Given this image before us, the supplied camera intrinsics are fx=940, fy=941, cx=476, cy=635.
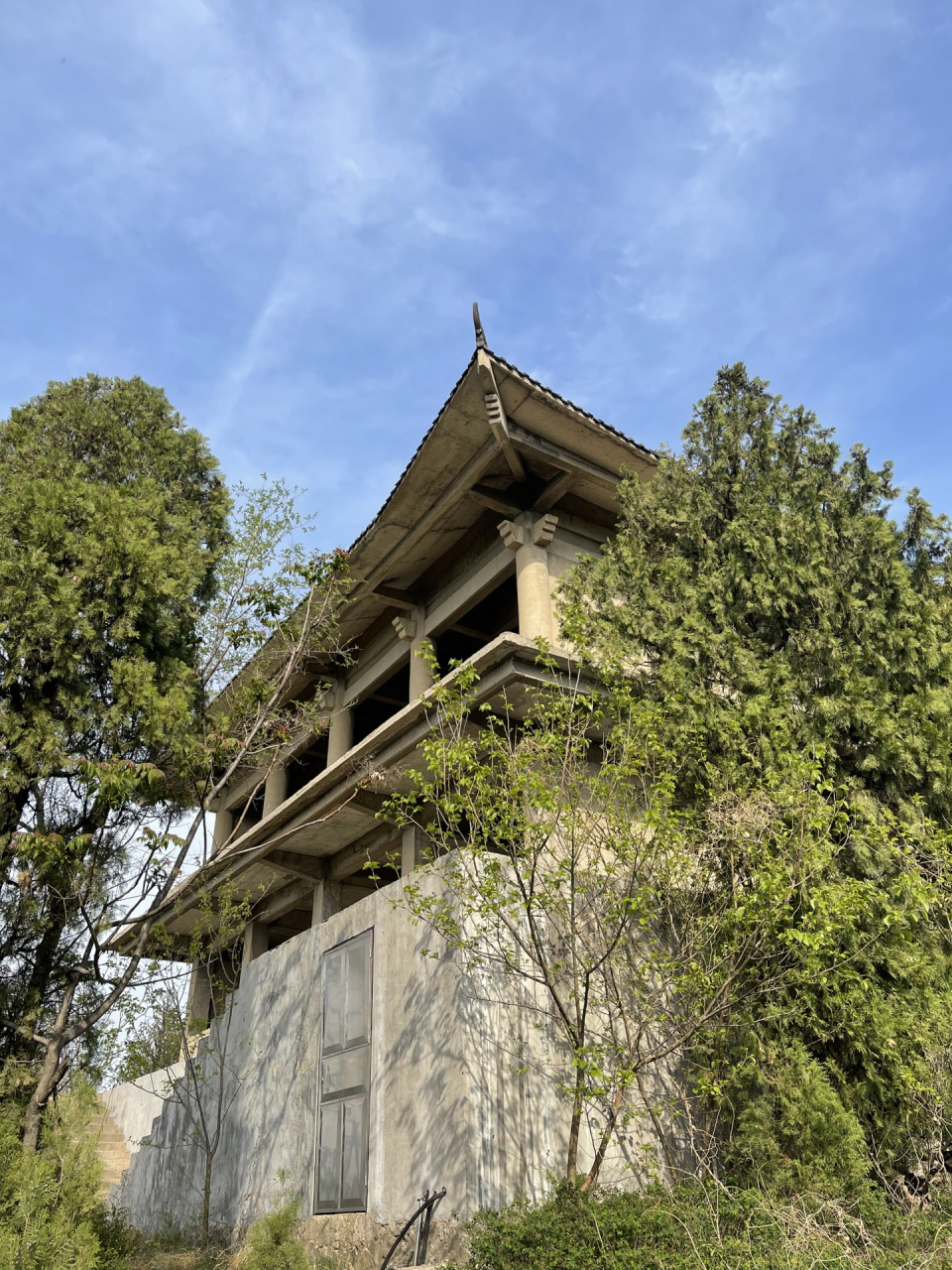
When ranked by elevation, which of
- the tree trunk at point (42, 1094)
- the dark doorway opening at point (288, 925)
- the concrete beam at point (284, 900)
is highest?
the dark doorway opening at point (288, 925)

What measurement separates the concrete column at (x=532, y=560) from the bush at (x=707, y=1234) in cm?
660

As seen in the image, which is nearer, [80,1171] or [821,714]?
[80,1171]

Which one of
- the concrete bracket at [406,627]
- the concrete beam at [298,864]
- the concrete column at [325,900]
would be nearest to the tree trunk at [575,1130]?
the concrete column at [325,900]

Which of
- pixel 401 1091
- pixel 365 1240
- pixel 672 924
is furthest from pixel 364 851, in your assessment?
Answer: pixel 672 924

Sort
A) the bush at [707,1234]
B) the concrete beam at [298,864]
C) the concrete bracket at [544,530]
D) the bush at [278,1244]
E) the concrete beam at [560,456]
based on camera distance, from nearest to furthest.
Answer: the bush at [707,1234] → the bush at [278,1244] → the concrete beam at [560,456] → the concrete bracket at [544,530] → the concrete beam at [298,864]

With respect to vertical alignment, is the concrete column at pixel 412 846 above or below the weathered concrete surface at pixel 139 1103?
above

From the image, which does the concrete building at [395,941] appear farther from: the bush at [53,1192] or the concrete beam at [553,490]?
the bush at [53,1192]

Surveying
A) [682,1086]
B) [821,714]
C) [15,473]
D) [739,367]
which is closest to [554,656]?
[821,714]

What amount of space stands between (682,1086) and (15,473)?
325 inches

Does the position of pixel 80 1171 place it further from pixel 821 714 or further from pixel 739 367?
pixel 739 367

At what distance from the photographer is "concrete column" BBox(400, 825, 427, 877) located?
11.6m

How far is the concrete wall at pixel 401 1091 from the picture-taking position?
22.5 feet

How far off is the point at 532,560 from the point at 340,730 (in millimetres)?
Answer: 5173

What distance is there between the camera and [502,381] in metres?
10.5
